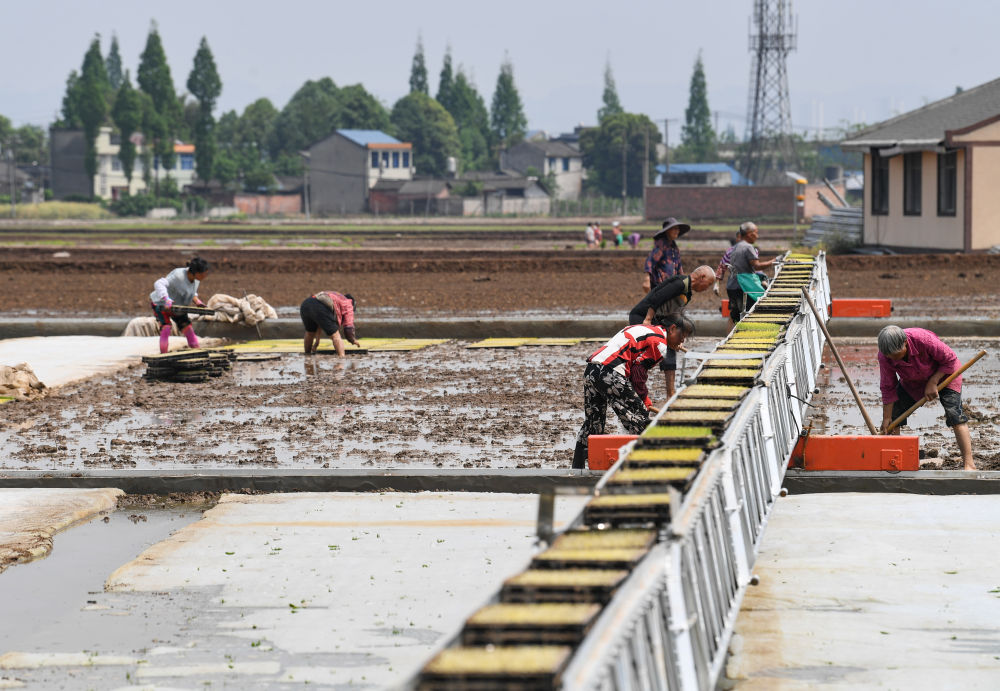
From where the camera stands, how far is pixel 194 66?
13325 centimetres

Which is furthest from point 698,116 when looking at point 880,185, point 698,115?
point 880,185

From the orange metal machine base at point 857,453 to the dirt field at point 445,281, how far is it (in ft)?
44.6

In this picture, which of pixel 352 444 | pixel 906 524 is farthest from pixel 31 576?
pixel 906 524

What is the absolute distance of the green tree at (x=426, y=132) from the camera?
150m

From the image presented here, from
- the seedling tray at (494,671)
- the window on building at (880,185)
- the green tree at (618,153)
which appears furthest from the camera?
the green tree at (618,153)

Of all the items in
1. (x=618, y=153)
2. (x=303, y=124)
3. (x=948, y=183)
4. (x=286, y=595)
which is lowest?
(x=286, y=595)

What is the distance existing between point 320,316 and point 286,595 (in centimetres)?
1066

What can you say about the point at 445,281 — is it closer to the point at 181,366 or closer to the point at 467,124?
the point at 181,366

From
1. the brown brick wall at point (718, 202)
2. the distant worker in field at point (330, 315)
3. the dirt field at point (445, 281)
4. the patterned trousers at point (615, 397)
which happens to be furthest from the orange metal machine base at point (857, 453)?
the brown brick wall at point (718, 202)

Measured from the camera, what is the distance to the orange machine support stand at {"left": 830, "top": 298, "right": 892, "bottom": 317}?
59.9 feet

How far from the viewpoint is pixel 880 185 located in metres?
37.1

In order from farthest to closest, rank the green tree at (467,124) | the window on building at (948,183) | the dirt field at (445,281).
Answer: the green tree at (467,124) < the window on building at (948,183) < the dirt field at (445,281)

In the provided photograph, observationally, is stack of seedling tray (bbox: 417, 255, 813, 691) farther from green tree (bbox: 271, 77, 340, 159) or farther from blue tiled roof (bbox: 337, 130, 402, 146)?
green tree (bbox: 271, 77, 340, 159)

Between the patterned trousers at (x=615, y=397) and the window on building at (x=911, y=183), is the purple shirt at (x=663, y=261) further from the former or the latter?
A: the window on building at (x=911, y=183)
